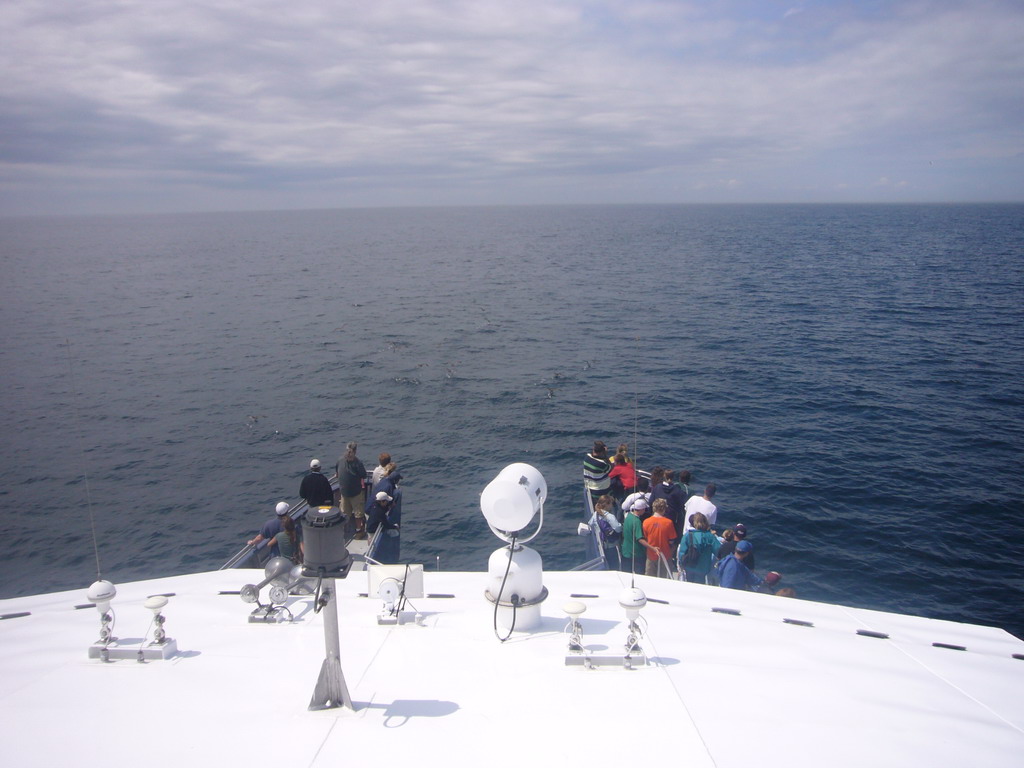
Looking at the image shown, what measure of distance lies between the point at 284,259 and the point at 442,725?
414ft

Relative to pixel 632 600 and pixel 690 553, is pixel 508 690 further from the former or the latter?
pixel 690 553

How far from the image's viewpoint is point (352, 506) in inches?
567

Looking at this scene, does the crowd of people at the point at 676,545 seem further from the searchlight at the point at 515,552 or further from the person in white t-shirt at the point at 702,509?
the searchlight at the point at 515,552

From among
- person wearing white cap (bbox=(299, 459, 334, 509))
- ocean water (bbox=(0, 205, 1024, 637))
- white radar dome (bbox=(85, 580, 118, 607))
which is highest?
white radar dome (bbox=(85, 580, 118, 607))

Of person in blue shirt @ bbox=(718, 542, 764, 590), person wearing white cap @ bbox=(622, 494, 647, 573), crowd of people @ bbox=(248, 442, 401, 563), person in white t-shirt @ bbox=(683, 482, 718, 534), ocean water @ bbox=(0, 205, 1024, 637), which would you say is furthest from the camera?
ocean water @ bbox=(0, 205, 1024, 637)

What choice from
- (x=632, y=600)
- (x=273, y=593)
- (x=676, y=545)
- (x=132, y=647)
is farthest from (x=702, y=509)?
(x=132, y=647)

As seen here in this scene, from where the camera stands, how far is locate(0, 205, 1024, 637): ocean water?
68.5ft

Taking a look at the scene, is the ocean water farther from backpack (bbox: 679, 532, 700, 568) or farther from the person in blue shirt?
the person in blue shirt

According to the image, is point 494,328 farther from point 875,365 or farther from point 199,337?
point 875,365

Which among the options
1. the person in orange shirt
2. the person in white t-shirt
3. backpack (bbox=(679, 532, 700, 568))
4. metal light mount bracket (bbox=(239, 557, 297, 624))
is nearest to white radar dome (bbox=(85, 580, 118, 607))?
metal light mount bracket (bbox=(239, 557, 297, 624))

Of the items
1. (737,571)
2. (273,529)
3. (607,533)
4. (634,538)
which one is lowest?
(737,571)

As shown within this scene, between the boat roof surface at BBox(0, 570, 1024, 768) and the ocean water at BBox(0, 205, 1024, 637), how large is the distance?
39.1 ft

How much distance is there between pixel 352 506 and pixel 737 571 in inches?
317

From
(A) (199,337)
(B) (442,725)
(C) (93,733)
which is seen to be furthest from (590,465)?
(A) (199,337)
